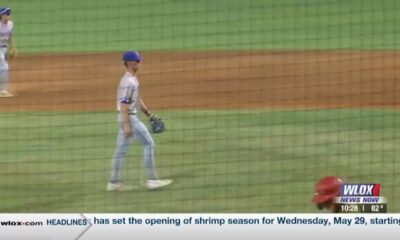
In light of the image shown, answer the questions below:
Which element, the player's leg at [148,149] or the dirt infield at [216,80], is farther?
the dirt infield at [216,80]

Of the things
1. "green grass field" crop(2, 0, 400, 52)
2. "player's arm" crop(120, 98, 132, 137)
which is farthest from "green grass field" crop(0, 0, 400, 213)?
"green grass field" crop(2, 0, 400, 52)

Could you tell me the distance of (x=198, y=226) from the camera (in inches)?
195

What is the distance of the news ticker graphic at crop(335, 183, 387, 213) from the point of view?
5.23m

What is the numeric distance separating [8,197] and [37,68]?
8.53 metres

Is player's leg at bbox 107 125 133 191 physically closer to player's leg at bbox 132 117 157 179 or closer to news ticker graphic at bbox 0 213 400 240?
player's leg at bbox 132 117 157 179

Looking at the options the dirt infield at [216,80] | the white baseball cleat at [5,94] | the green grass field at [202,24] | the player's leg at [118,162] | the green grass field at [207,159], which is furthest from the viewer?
the green grass field at [202,24]

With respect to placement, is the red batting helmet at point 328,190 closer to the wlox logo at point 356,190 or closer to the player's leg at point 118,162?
the wlox logo at point 356,190

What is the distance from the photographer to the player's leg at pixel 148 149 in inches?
325

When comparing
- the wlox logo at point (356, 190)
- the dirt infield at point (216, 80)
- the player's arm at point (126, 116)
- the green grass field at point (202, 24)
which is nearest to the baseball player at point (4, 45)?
the dirt infield at point (216, 80)

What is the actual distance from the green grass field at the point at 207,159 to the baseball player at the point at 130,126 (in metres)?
0.15

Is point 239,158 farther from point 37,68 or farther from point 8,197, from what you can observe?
point 37,68

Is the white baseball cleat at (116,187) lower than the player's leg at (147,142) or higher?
lower

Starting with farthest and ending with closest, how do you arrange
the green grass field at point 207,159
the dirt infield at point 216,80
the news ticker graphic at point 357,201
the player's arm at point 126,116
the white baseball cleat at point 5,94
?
the white baseball cleat at point 5,94 → the dirt infield at point 216,80 → the player's arm at point 126,116 → the green grass field at point 207,159 → the news ticker graphic at point 357,201

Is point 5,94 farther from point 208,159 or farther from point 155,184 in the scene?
point 155,184
